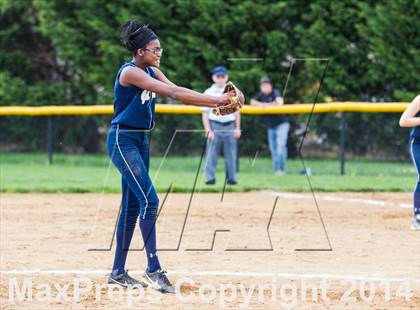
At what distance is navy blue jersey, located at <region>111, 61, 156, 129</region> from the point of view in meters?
8.82

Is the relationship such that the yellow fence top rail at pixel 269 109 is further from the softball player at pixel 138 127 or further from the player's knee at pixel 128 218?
the softball player at pixel 138 127

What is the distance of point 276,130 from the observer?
21.5m

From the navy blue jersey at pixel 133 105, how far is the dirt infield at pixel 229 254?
1.49m

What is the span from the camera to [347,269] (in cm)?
1012

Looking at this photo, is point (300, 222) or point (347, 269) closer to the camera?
point (347, 269)

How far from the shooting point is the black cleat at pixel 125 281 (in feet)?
29.9

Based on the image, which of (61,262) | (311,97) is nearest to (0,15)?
(311,97)

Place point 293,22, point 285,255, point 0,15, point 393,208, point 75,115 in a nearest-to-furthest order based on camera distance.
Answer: point 285,255 → point 393,208 → point 75,115 → point 293,22 → point 0,15

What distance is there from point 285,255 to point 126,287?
2503mm

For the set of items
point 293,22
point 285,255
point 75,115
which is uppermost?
point 285,255

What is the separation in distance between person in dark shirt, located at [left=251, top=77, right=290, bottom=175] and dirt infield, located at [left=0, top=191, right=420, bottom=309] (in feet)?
13.3

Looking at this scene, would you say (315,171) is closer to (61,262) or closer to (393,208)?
(393,208)

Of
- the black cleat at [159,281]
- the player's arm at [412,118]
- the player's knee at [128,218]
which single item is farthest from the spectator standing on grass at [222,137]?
the black cleat at [159,281]

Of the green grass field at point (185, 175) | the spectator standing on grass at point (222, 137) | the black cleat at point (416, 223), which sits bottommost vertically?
the green grass field at point (185, 175)
